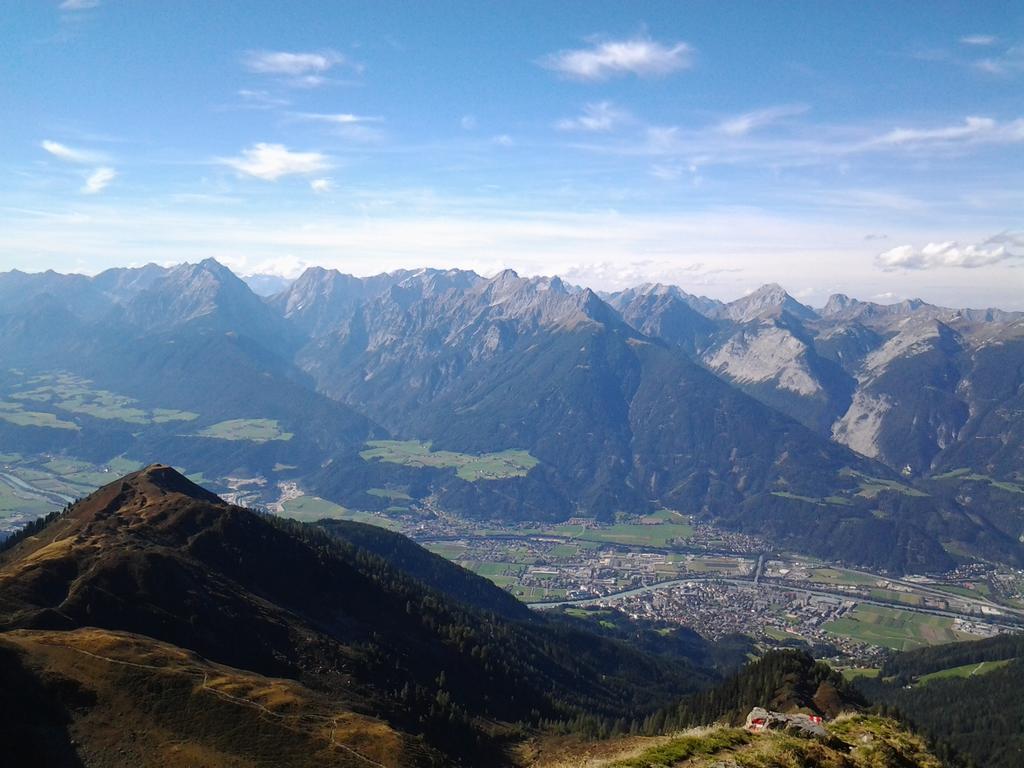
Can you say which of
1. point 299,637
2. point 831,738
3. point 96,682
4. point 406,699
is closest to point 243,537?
point 299,637

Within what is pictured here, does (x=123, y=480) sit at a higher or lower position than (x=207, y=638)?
higher

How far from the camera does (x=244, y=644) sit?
104 meters

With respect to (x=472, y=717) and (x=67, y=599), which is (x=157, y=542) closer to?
(x=67, y=599)

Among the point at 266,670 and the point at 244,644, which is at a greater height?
the point at 244,644

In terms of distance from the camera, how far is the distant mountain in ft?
244

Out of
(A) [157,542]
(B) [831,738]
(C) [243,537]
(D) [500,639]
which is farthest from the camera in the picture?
(D) [500,639]

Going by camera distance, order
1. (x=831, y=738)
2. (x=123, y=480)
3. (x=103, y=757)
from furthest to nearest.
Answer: (x=123, y=480) → (x=103, y=757) → (x=831, y=738)

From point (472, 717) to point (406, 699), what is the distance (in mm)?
13518

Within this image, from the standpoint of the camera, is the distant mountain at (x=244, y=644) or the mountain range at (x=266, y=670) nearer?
the mountain range at (x=266, y=670)

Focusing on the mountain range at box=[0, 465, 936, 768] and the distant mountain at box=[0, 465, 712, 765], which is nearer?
the mountain range at box=[0, 465, 936, 768]

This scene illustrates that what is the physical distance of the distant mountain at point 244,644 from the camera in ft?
244

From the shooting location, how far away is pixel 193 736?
70688 millimetres

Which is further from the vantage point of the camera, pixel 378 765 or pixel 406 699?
pixel 406 699

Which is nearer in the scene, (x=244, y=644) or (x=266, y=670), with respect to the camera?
(x=266, y=670)
